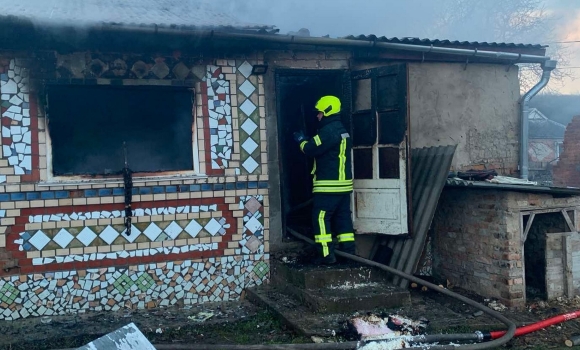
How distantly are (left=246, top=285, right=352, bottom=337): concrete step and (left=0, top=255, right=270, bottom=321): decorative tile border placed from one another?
280 millimetres

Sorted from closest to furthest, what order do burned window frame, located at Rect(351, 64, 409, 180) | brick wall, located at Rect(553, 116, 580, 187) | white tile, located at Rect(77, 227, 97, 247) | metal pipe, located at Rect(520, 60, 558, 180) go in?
1. white tile, located at Rect(77, 227, 97, 247)
2. burned window frame, located at Rect(351, 64, 409, 180)
3. metal pipe, located at Rect(520, 60, 558, 180)
4. brick wall, located at Rect(553, 116, 580, 187)

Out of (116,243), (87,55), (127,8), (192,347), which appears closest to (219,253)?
(116,243)

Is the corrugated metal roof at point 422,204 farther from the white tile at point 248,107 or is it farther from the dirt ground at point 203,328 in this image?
the white tile at point 248,107

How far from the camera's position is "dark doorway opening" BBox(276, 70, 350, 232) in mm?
7672

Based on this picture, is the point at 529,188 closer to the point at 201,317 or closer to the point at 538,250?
the point at 538,250

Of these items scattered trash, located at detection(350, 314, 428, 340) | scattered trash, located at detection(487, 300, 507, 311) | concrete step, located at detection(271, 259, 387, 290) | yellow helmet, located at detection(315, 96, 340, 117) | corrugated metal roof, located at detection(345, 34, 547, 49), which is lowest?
scattered trash, located at detection(487, 300, 507, 311)

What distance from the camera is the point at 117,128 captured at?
630cm

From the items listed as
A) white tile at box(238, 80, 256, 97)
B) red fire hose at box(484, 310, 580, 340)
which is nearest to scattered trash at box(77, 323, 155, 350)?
red fire hose at box(484, 310, 580, 340)

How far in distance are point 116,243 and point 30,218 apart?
95 cm

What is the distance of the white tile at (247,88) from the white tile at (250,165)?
81cm

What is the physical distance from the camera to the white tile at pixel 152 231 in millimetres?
6331

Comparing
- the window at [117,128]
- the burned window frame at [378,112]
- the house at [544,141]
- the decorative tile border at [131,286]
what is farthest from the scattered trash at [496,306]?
the house at [544,141]

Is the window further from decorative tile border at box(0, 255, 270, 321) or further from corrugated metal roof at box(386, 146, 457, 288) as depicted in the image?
corrugated metal roof at box(386, 146, 457, 288)

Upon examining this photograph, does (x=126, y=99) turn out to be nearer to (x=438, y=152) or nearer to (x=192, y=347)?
(x=192, y=347)
